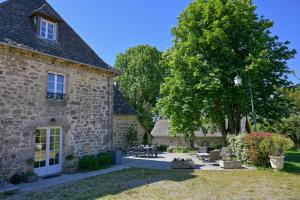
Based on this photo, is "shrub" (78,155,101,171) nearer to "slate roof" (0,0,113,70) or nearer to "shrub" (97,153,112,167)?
"shrub" (97,153,112,167)

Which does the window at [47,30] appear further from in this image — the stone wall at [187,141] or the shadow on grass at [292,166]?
the stone wall at [187,141]

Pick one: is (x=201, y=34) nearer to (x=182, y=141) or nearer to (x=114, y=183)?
(x=114, y=183)

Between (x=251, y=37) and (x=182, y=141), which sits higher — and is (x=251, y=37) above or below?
above

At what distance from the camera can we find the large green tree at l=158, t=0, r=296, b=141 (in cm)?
1608

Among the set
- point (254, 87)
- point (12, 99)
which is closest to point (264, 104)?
point (254, 87)

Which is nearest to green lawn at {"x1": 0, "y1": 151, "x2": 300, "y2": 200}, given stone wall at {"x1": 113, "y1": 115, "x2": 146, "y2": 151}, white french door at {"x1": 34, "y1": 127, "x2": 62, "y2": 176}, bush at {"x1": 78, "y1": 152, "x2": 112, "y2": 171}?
bush at {"x1": 78, "y1": 152, "x2": 112, "y2": 171}

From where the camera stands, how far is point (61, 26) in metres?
13.9

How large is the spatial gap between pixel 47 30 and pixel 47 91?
3.17m

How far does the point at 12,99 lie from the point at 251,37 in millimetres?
14492

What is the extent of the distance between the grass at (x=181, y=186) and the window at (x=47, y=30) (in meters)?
7.00

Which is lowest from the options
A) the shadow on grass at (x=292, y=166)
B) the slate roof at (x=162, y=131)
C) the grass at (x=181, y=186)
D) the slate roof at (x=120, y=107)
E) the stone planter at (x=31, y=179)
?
the shadow on grass at (x=292, y=166)

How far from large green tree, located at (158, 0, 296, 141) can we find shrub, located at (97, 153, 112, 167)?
5.94 m

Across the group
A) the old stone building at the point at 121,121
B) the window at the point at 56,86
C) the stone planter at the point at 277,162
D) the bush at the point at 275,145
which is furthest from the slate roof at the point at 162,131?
the window at the point at 56,86

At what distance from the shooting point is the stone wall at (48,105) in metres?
9.83
